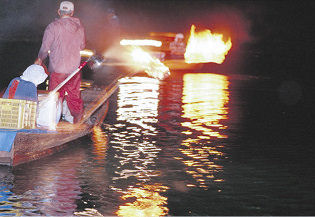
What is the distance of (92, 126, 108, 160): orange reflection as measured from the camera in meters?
13.5

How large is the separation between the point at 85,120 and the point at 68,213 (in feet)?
18.7

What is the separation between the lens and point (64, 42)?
13914 mm

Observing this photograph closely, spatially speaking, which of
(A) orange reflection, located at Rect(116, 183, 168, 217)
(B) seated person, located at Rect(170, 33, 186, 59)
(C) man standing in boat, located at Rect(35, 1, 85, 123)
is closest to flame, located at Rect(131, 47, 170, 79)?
(B) seated person, located at Rect(170, 33, 186, 59)

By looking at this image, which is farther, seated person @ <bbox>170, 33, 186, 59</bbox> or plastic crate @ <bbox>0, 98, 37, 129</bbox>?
seated person @ <bbox>170, 33, 186, 59</bbox>

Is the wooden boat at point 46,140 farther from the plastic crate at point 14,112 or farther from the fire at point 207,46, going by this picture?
the fire at point 207,46

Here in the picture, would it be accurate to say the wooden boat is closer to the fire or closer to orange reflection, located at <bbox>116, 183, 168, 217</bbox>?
orange reflection, located at <bbox>116, 183, 168, 217</bbox>

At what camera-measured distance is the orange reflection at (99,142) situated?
13524 millimetres

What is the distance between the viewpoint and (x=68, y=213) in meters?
9.41

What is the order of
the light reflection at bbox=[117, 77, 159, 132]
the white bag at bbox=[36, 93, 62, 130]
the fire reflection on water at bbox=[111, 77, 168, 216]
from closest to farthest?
the fire reflection on water at bbox=[111, 77, 168, 216], the white bag at bbox=[36, 93, 62, 130], the light reflection at bbox=[117, 77, 159, 132]

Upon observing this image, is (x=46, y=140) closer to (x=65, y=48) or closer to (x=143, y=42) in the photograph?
(x=65, y=48)

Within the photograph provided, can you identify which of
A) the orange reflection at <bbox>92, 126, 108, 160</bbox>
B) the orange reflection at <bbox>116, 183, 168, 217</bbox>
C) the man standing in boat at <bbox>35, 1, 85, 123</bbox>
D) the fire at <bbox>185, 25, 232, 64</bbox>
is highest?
the fire at <bbox>185, 25, 232, 64</bbox>

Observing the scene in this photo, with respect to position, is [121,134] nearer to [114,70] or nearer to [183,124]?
[183,124]

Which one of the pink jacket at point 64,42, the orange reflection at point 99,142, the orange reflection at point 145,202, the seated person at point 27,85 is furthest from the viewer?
the pink jacket at point 64,42

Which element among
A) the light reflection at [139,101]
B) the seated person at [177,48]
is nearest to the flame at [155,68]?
the light reflection at [139,101]
